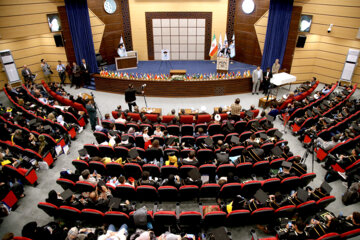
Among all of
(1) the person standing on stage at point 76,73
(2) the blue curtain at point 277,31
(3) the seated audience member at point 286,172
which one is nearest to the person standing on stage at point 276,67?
(2) the blue curtain at point 277,31

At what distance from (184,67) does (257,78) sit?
4794mm

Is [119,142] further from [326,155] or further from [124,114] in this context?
[326,155]

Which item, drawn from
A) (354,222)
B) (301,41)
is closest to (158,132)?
(354,222)

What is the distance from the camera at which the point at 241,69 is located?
13.8 m

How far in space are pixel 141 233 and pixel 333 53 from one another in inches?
531

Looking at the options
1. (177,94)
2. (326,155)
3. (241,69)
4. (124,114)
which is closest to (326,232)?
(326,155)

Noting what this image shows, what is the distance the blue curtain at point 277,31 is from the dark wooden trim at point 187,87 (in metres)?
2.03

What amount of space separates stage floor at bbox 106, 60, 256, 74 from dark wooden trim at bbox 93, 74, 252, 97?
78.8 inches

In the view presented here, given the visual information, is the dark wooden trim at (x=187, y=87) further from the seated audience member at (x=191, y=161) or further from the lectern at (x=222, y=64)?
the seated audience member at (x=191, y=161)

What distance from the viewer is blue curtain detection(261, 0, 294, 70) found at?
11500 mm

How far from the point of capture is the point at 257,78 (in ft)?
37.4

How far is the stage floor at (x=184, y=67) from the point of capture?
13.8m

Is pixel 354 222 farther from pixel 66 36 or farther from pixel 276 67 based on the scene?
pixel 66 36

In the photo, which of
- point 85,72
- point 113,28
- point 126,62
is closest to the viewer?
point 85,72
